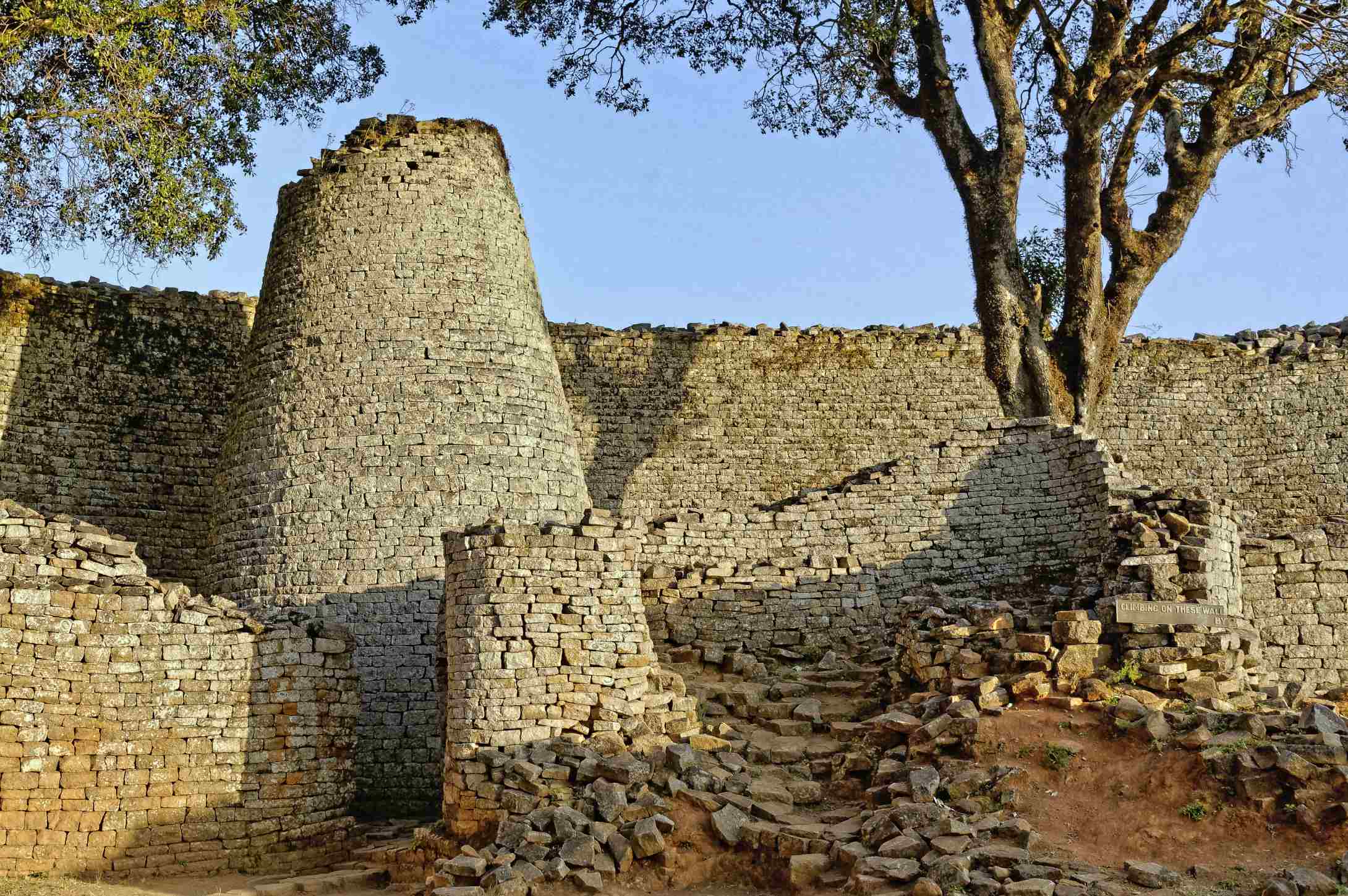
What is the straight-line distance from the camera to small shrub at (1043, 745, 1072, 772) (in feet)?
31.2

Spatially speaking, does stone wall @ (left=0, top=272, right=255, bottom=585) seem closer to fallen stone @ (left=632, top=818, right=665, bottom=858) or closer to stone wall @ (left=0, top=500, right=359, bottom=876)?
stone wall @ (left=0, top=500, right=359, bottom=876)

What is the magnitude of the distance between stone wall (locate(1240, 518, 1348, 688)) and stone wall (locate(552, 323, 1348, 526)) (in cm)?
567

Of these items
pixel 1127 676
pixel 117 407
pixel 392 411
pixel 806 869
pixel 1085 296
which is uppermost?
pixel 1085 296

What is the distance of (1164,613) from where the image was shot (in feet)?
35.7

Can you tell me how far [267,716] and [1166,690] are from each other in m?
6.81

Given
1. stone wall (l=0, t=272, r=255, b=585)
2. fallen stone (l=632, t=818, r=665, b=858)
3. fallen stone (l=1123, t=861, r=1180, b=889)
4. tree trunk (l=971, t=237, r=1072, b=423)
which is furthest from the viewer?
stone wall (l=0, t=272, r=255, b=585)

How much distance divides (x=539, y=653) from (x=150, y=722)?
2.89 m

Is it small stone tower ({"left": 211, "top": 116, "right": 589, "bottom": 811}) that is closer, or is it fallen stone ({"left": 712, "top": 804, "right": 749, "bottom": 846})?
fallen stone ({"left": 712, "top": 804, "right": 749, "bottom": 846})

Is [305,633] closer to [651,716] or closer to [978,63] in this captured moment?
[651,716]

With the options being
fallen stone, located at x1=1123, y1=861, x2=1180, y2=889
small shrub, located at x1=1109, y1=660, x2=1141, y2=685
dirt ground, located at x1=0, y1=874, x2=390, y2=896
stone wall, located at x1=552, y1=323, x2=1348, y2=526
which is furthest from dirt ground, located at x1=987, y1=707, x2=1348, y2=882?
stone wall, located at x1=552, y1=323, x2=1348, y2=526

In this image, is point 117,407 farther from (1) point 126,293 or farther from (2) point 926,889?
(2) point 926,889

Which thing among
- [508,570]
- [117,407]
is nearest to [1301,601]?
[508,570]

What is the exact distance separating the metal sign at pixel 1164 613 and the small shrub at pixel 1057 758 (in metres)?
1.63

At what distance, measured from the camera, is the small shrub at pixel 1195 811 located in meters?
8.86
